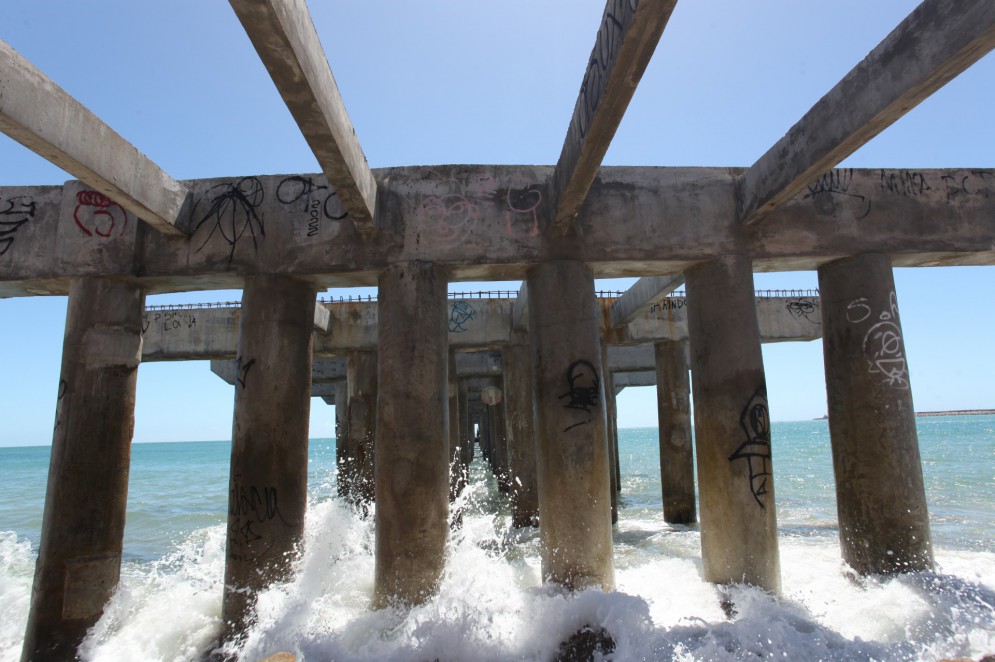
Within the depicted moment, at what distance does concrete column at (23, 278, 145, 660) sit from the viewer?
18.6 ft

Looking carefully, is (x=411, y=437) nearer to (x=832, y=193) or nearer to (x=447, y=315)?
(x=447, y=315)

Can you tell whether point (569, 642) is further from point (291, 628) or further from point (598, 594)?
point (291, 628)

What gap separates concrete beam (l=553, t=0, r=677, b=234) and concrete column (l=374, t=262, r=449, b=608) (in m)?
1.86

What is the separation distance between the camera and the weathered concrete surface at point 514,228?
6.43 metres

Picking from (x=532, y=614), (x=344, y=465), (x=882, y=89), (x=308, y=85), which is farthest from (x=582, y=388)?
(x=344, y=465)

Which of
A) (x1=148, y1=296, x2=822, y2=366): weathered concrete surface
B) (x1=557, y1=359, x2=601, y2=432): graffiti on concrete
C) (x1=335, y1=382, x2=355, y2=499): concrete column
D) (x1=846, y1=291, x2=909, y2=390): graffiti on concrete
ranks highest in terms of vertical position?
(x1=148, y1=296, x2=822, y2=366): weathered concrete surface

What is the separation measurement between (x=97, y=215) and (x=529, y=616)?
6.20m

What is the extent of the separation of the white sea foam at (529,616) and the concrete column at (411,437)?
0.30 meters

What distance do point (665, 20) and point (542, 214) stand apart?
3.08 metres

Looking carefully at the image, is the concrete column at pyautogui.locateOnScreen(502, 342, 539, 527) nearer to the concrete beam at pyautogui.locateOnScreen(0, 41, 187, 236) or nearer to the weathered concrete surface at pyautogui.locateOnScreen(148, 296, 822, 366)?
the weathered concrete surface at pyautogui.locateOnScreen(148, 296, 822, 366)

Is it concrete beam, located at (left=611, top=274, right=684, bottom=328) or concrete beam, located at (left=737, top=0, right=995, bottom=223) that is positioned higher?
concrete beam, located at (left=737, top=0, right=995, bottom=223)

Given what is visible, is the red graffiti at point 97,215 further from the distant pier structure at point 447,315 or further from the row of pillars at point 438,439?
the row of pillars at point 438,439

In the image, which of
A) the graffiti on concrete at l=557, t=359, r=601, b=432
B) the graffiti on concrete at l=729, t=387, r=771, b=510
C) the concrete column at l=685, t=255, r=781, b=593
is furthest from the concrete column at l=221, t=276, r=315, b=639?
the graffiti on concrete at l=729, t=387, r=771, b=510

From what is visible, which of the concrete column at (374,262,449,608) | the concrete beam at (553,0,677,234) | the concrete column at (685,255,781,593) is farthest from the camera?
the concrete column at (685,255,781,593)
